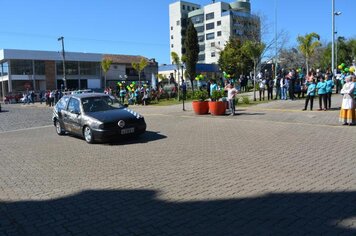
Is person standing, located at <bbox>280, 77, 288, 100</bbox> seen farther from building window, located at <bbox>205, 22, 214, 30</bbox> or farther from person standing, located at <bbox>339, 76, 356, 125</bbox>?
building window, located at <bbox>205, 22, 214, 30</bbox>

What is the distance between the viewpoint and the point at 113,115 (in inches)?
444

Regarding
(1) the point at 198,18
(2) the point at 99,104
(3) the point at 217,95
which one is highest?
(1) the point at 198,18

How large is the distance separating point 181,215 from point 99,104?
7.93 m

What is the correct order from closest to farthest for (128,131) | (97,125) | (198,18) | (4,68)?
(97,125)
(128,131)
(4,68)
(198,18)

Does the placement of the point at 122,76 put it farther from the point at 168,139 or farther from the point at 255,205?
the point at 255,205

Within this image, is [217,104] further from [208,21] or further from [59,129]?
[208,21]

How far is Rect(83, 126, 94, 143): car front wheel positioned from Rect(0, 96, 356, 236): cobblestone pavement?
0.20m

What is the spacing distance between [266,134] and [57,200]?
281 inches

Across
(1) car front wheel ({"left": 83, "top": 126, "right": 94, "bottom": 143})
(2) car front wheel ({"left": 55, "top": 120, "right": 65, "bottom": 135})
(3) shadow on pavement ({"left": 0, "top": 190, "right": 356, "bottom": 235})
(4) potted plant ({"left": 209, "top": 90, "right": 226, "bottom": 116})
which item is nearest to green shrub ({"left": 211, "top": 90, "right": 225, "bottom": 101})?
(4) potted plant ({"left": 209, "top": 90, "right": 226, "bottom": 116})

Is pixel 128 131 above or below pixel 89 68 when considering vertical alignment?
below

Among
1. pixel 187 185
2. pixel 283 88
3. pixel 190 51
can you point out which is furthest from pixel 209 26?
pixel 187 185

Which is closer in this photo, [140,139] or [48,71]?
[140,139]

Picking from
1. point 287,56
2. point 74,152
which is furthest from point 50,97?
point 287,56

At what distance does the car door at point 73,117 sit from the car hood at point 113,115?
1.88 ft
